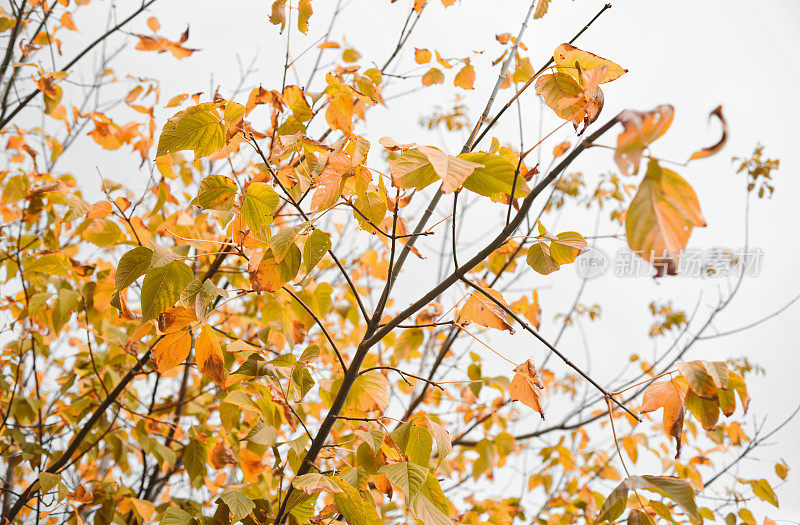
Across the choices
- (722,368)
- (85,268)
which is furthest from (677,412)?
(85,268)

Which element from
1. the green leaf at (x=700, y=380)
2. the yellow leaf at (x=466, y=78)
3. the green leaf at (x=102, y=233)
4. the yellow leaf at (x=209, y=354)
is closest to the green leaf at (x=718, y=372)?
the green leaf at (x=700, y=380)

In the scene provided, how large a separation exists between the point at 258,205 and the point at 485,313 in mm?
259

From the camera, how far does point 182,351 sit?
1.77 feet

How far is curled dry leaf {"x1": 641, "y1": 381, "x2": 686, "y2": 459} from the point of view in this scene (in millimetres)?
438

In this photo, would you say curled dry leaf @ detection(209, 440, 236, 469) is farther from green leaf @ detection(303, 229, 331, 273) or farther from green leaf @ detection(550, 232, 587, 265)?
green leaf @ detection(550, 232, 587, 265)

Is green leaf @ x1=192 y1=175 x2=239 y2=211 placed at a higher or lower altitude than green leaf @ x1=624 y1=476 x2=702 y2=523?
higher

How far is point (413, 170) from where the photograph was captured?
1.30 feet

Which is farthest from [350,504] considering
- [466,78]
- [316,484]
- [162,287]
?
[466,78]

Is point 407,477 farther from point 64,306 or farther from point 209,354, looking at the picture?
point 64,306

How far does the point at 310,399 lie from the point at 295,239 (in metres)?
1.20

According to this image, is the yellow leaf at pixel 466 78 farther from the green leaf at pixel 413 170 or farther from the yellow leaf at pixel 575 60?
the green leaf at pixel 413 170

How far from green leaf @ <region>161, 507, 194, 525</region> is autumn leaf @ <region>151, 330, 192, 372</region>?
0.51 ft

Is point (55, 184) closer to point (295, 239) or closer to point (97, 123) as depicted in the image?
point (97, 123)

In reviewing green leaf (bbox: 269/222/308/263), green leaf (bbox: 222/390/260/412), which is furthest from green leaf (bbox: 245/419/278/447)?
green leaf (bbox: 269/222/308/263)
